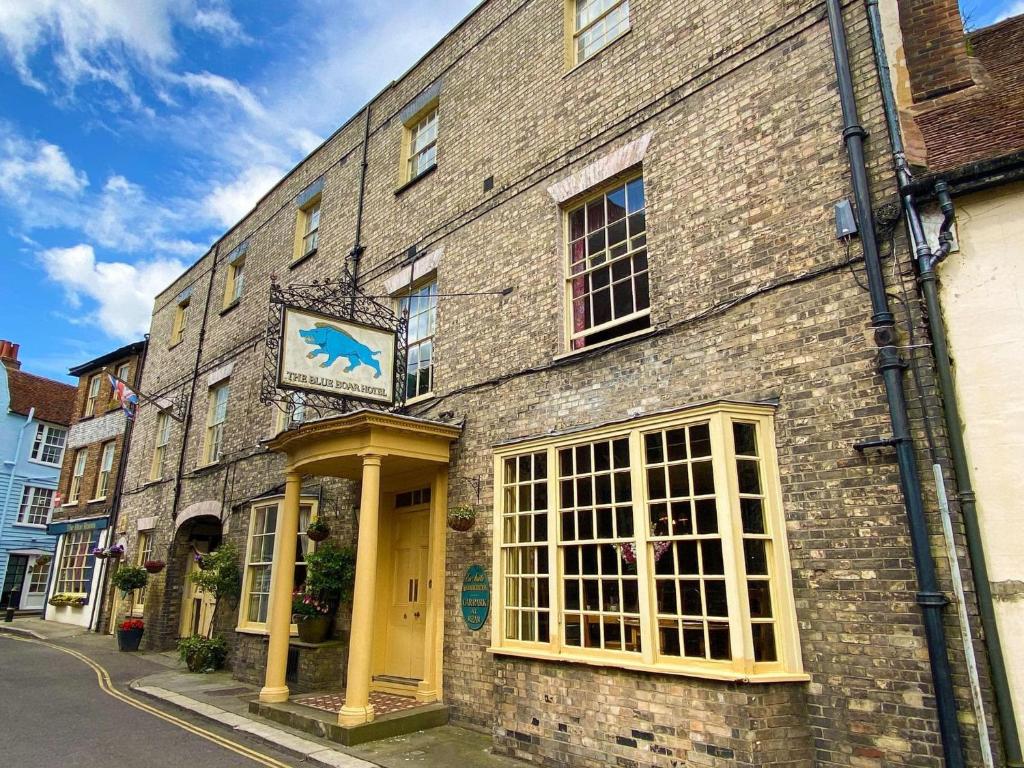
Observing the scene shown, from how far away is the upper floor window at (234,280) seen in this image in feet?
54.3

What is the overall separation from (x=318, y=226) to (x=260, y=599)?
728cm

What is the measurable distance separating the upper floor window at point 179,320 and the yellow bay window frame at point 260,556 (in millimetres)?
8764

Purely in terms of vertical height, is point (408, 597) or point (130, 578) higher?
point (130, 578)

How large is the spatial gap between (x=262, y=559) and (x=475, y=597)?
5549 mm

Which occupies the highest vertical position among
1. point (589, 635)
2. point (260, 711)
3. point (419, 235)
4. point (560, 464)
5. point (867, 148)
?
point (419, 235)

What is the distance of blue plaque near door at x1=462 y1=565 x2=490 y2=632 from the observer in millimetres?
7875

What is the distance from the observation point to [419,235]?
10766 millimetres

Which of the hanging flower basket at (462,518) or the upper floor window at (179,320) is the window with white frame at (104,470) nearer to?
the upper floor window at (179,320)

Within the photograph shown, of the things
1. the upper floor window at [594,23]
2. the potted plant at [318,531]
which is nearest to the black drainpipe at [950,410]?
the upper floor window at [594,23]

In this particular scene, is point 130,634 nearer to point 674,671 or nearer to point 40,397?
point 674,671

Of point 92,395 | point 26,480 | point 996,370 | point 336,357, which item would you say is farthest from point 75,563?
point 996,370

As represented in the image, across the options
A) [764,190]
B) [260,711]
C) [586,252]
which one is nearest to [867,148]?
[764,190]

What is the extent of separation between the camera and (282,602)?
9258 millimetres

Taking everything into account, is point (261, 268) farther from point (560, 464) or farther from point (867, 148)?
point (867, 148)
